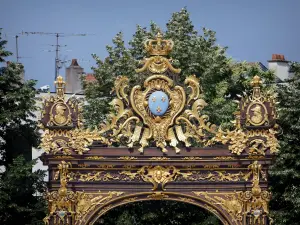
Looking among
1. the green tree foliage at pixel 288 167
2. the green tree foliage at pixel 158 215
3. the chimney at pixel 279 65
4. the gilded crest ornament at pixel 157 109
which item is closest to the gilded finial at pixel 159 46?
the gilded crest ornament at pixel 157 109

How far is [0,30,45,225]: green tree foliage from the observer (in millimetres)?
35625

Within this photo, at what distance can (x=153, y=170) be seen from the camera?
30.2 m

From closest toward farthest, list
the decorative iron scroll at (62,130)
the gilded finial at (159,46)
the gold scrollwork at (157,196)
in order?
the decorative iron scroll at (62,130) < the gilded finial at (159,46) < the gold scrollwork at (157,196)

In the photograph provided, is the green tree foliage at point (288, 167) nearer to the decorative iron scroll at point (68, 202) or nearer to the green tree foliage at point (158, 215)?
the green tree foliage at point (158, 215)

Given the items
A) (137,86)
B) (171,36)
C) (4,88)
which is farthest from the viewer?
(171,36)

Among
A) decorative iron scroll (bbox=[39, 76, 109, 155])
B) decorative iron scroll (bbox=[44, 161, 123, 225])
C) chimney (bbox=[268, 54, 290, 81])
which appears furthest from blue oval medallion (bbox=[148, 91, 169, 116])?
chimney (bbox=[268, 54, 290, 81])

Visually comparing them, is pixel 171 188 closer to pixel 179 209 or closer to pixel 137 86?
pixel 137 86

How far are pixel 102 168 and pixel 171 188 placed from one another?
147cm

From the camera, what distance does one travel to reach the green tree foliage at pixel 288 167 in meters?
35.6

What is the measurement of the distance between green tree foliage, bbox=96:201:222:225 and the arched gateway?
7.66 m

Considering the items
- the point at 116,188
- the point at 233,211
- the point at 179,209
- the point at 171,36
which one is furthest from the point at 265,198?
the point at 171,36

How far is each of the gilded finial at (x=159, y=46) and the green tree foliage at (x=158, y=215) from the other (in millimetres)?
8628

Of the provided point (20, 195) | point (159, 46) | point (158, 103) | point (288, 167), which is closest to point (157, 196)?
point (158, 103)

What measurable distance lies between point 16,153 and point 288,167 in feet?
23.2
